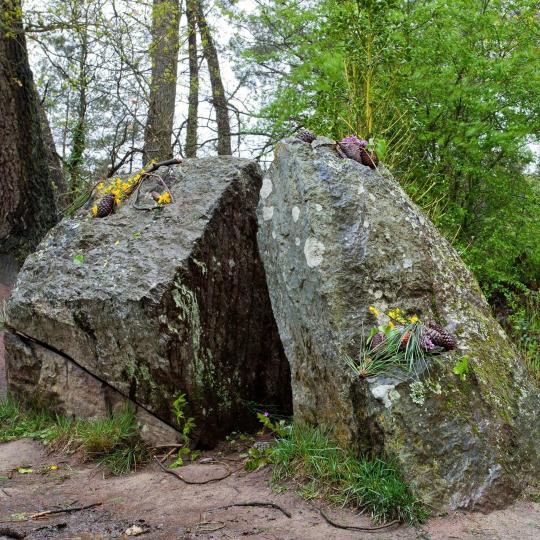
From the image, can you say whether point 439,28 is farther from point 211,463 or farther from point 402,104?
point 211,463

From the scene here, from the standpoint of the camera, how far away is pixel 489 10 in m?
6.95

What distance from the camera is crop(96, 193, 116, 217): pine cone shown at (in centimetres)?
498

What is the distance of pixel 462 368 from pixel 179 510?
5.56 ft

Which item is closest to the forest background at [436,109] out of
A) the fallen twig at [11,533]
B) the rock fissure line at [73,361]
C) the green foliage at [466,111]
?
the green foliage at [466,111]

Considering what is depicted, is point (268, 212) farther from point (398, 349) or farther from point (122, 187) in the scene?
point (122, 187)

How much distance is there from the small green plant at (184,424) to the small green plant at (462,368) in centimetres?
192

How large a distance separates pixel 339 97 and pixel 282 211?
9.04 feet

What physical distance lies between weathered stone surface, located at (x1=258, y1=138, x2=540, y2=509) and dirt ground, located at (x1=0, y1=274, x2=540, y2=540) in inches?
7.7

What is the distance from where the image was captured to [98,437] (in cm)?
412

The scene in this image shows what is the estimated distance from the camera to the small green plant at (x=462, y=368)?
10.5 ft

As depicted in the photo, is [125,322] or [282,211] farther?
[125,322]

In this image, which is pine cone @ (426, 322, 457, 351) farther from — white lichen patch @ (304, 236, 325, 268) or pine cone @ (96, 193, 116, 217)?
pine cone @ (96, 193, 116, 217)

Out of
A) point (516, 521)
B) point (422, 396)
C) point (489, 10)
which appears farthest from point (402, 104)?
point (516, 521)

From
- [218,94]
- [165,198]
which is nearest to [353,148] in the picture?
[165,198]
